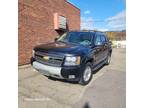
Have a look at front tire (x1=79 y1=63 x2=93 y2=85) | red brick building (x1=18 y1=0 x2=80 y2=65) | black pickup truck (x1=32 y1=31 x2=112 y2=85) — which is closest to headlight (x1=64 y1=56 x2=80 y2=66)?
black pickup truck (x1=32 y1=31 x2=112 y2=85)

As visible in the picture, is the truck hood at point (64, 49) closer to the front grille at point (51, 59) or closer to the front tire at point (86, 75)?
the front grille at point (51, 59)

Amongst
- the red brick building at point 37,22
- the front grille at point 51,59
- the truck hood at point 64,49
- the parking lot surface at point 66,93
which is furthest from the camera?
the red brick building at point 37,22

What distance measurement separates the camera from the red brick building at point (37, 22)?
24.0ft

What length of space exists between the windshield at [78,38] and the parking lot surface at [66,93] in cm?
129

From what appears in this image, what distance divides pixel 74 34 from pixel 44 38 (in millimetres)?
3183

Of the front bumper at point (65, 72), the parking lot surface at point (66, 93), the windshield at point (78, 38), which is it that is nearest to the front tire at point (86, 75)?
the parking lot surface at point (66, 93)

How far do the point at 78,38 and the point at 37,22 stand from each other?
3.07 meters

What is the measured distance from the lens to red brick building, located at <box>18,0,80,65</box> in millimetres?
7301

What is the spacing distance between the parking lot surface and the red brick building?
189cm

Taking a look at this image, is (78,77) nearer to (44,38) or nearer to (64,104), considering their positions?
(64,104)

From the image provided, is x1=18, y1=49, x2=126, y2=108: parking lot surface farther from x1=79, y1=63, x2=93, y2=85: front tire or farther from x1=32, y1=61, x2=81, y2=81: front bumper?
x1=32, y1=61, x2=81, y2=81: front bumper

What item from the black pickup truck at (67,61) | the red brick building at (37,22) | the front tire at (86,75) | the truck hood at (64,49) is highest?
the red brick building at (37,22)
